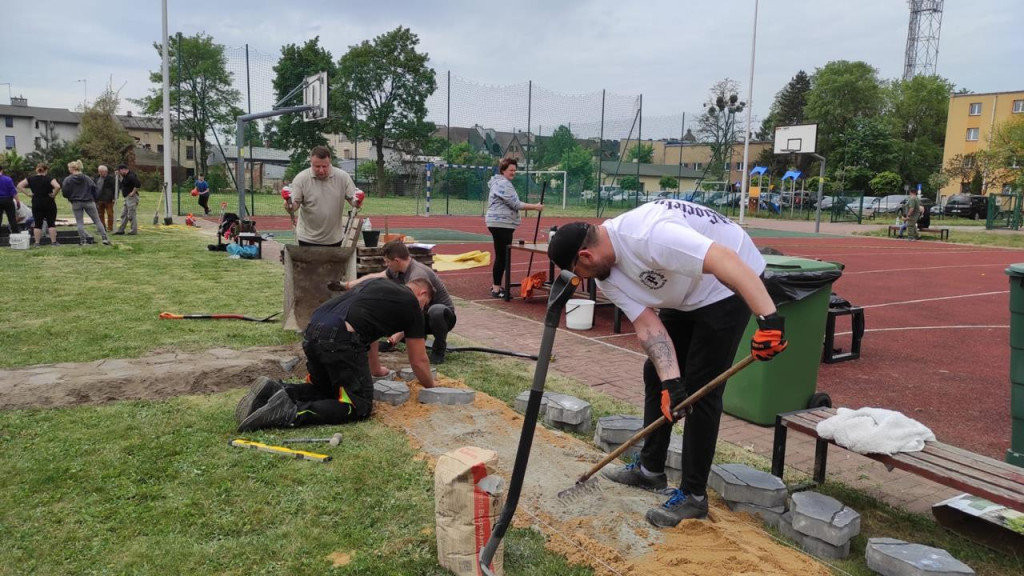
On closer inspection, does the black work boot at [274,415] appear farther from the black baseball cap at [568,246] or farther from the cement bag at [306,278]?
the cement bag at [306,278]

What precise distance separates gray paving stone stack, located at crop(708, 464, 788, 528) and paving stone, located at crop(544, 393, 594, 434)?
1.09 metres

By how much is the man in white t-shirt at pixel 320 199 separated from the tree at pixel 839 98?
6970 centimetres

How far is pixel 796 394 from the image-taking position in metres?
4.72

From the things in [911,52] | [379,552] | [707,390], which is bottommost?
[379,552]

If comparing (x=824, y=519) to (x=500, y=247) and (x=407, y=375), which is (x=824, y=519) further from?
(x=500, y=247)

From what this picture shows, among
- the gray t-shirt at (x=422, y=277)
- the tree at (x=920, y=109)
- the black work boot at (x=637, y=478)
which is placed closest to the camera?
the black work boot at (x=637, y=478)

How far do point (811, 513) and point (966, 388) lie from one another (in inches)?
Result: 145

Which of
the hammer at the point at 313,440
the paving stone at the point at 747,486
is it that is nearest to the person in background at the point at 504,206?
the hammer at the point at 313,440

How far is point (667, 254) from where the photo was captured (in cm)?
283

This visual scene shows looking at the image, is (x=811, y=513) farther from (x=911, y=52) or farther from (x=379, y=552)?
(x=911, y=52)

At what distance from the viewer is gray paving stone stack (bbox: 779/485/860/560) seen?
9.85 feet

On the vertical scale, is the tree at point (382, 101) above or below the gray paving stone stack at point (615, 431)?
above

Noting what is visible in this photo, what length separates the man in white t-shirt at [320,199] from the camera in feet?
23.8

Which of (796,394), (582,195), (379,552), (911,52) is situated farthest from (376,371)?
(911,52)
